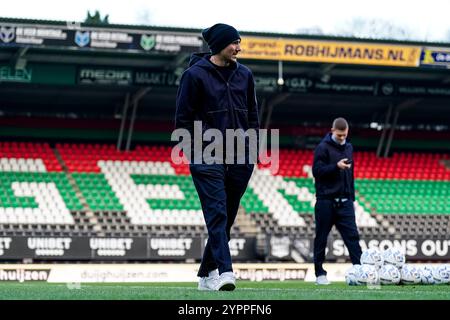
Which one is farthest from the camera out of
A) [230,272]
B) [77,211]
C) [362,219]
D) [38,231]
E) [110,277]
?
[362,219]

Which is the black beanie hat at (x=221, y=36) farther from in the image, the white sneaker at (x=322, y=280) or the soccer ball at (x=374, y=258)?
the white sneaker at (x=322, y=280)

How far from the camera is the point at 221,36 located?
9.21m

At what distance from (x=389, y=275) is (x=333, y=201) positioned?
1730mm

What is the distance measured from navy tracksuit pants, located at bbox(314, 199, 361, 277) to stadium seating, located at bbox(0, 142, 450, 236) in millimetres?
12217

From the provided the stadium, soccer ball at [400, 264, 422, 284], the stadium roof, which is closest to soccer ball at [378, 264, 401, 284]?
soccer ball at [400, 264, 422, 284]

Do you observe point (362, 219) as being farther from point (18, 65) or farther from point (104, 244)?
point (18, 65)

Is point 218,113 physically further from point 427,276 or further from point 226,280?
point 427,276

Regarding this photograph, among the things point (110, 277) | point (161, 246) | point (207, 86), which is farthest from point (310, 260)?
point (207, 86)

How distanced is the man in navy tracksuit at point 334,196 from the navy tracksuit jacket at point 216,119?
153 inches

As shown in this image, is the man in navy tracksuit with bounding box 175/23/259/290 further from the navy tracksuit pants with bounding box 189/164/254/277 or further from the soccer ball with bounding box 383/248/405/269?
the soccer ball with bounding box 383/248/405/269

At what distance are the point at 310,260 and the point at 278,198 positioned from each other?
470 centimetres

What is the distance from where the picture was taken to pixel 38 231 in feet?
79.8

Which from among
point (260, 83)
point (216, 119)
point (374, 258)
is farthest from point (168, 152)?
point (216, 119)

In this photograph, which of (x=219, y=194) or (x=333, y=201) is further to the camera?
(x=333, y=201)
